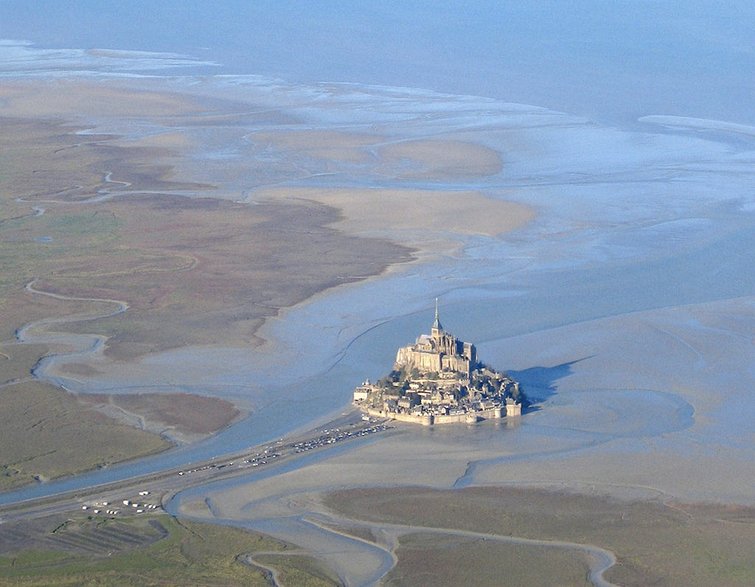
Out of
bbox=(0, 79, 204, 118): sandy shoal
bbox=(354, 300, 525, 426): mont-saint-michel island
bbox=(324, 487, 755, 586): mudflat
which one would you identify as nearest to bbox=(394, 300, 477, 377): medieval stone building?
bbox=(354, 300, 525, 426): mont-saint-michel island

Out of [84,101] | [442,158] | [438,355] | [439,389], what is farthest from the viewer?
[84,101]

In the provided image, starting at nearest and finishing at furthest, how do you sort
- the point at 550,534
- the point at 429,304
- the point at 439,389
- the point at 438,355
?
the point at 550,534 < the point at 439,389 < the point at 438,355 < the point at 429,304

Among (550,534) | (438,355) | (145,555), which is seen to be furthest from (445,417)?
(145,555)

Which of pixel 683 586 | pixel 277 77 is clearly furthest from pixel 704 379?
pixel 277 77

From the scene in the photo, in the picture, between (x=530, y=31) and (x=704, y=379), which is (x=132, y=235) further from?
(x=530, y=31)

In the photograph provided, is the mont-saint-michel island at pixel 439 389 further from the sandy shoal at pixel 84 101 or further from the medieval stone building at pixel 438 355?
the sandy shoal at pixel 84 101

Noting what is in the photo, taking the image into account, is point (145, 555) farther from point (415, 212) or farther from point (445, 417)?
point (415, 212)
